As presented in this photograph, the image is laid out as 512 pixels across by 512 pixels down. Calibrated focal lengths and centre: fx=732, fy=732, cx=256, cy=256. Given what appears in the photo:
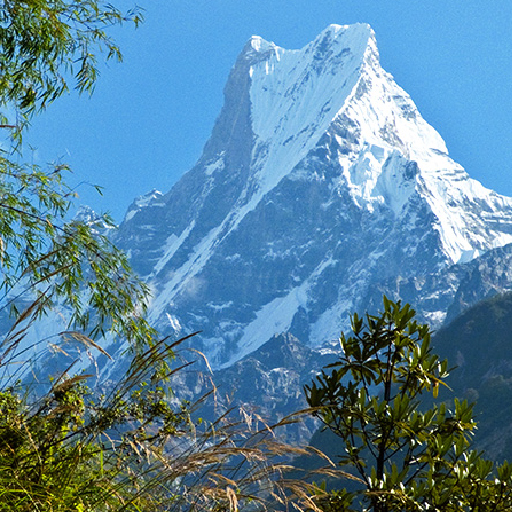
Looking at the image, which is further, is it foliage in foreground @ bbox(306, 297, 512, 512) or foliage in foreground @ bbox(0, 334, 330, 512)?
foliage in foreground @ bbox(306, 297, 512, 512)

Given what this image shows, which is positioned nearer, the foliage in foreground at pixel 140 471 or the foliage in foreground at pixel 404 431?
the foliage in foreground at pixel 140 471

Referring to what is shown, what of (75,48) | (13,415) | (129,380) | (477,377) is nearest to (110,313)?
(75,48)

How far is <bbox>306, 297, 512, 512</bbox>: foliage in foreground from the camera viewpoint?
3.15m

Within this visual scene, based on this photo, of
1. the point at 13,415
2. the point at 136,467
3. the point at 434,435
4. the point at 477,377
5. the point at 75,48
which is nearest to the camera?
the point at 136,467

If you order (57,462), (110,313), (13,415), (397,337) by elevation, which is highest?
(110,313)

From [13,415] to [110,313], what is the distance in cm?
451

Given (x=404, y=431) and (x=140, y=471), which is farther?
(x=404, y=431)

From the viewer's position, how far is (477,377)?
162 m

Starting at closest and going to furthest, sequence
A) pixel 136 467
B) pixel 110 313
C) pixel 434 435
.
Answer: pixel 136 467, pixel 434 435, pixel 110 313

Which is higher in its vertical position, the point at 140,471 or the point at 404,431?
the point at 404,431

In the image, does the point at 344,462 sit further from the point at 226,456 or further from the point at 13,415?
the point at 13,415

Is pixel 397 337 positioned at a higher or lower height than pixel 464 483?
higher

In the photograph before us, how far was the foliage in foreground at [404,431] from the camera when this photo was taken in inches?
124

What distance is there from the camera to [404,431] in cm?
321
